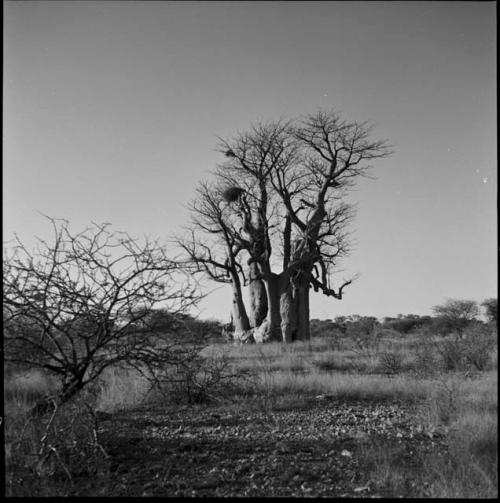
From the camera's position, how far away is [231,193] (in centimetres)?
1786

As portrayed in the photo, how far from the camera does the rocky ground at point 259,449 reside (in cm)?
325

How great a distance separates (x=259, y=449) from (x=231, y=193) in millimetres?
14362

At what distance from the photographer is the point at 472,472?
3340 mm

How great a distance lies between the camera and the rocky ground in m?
3.25

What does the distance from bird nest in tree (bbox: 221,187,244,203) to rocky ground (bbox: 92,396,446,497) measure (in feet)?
41.8

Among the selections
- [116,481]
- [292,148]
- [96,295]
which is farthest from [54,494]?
[292,148]

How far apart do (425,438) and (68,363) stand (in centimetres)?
308

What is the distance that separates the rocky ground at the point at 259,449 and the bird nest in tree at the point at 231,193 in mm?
12726

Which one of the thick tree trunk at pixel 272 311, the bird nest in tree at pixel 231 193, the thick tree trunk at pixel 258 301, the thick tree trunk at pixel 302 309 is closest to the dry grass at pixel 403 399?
the thick tree trunk at pixel 272 311

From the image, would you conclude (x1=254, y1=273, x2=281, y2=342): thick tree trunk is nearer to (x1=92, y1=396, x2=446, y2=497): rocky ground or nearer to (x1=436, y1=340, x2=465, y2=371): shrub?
(x1=436, y1=340, x2=465, y2=371): shrub

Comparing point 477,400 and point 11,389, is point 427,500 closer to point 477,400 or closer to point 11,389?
point 477,400

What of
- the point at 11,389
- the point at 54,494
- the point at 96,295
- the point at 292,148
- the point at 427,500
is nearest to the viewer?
the point at 427,500

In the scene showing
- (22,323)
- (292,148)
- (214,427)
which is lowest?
(214,427)

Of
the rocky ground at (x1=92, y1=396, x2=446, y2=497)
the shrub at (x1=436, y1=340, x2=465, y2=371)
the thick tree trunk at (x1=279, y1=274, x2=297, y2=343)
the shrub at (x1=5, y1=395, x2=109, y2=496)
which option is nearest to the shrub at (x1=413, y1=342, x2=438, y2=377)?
the shrub at (x1=436, y1=340, x2=465, y2=371)
